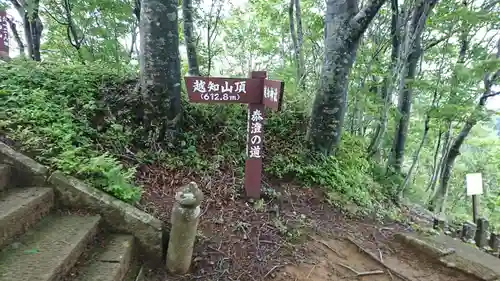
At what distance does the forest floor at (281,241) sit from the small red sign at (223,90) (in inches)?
41.3

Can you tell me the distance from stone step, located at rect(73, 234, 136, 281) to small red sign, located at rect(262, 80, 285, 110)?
6.36 feet

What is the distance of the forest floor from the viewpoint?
304 centimetres

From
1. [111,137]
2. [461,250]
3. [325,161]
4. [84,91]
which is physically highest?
[84,91]

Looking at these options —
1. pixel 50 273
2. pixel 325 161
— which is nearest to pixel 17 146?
pixel 50 273

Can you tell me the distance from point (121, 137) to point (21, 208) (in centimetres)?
158

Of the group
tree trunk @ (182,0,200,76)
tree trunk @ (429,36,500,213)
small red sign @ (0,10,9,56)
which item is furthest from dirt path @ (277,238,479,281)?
small red sign @ (0,10,9,56)

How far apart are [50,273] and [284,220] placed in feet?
8.22

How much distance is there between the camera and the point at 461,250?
13.2ft

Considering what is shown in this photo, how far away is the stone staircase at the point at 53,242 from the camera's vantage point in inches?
82.0

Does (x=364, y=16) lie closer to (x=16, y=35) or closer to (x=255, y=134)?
(x=255, y=134)

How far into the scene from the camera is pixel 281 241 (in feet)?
11.4

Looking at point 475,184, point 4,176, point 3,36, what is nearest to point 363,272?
point 4,176

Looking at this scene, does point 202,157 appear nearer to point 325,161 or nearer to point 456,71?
point 325,161

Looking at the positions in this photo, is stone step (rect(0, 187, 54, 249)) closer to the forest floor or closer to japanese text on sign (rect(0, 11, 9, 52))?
the forest floor
